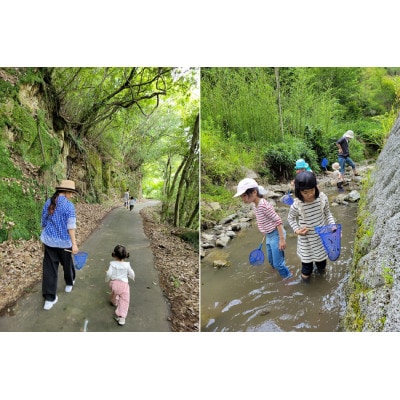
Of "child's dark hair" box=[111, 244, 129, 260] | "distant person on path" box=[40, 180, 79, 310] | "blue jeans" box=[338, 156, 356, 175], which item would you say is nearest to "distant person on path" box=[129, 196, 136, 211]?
"child's dark hair" box=[111, 244, 129, 260]

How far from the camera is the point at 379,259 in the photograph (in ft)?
6.89

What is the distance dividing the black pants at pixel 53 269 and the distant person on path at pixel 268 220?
1585 millimetres

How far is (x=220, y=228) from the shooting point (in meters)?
2.84

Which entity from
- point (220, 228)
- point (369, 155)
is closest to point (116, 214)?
point (220, 228)

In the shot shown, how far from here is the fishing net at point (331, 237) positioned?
2406 mm

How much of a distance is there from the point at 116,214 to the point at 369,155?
2574 mm

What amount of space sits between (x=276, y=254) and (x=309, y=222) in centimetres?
37

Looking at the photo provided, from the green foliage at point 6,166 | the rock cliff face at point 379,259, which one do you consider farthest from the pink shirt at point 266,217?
the green foliage at point 6,166

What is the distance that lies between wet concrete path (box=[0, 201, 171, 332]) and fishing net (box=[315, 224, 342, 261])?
4.62 feet

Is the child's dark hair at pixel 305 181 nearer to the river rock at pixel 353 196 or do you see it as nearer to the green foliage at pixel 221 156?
the green foliage at pixel 221 156

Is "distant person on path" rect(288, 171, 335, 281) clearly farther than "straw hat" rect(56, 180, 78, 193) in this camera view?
No

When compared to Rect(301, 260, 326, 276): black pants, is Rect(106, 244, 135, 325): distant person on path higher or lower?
lower

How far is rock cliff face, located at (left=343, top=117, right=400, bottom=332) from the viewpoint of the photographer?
1.95 meters

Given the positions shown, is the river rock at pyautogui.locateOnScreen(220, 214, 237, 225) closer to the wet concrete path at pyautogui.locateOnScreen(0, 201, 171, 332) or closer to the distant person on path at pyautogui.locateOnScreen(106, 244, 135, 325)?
the wet concrete path at pyautogui.locateOnScreen(0, 201, 171, 332)
